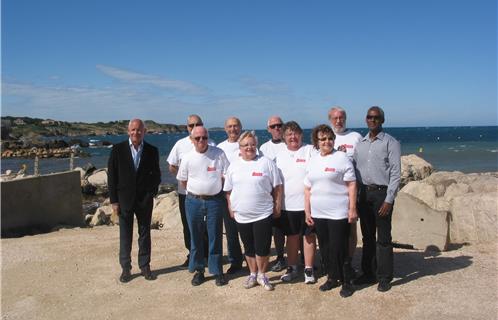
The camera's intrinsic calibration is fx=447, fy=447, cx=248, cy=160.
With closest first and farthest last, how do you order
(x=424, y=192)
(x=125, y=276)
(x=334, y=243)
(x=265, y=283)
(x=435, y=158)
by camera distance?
(x=334, y=243)
(x=265, y=283)
(x=125, y=276)
(x=424, y=192)
(x=435, y=158)

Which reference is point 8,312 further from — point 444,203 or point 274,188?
point 444,203

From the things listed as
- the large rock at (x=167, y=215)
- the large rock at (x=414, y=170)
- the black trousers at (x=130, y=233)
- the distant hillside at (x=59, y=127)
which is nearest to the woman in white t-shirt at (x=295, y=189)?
the black trousers at (x=130, y=233)

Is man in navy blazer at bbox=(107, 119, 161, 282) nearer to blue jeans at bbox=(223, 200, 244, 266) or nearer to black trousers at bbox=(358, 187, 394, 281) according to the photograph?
blue jeans at bbox=(223, 200, 244, 266)

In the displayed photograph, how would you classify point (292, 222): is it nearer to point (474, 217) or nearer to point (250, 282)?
point (250, 282)

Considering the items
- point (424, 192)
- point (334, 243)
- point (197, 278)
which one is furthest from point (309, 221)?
point (424, 192)

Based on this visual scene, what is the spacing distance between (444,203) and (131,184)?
18.7ft

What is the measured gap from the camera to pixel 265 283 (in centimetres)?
539

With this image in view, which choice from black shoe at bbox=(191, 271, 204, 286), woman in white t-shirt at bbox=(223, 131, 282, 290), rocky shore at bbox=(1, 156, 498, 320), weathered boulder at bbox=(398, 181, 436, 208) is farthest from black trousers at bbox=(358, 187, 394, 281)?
weathered boulder at bbox=(398, 181, 436, 208)

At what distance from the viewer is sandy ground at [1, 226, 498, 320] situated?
15.6 feet

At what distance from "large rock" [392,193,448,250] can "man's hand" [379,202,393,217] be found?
228cm

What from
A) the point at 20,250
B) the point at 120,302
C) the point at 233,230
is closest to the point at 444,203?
the point at 233,230

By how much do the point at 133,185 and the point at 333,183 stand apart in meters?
2.57

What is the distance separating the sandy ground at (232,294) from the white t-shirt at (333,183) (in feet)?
3.30

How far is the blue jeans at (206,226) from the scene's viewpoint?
5590 mm
